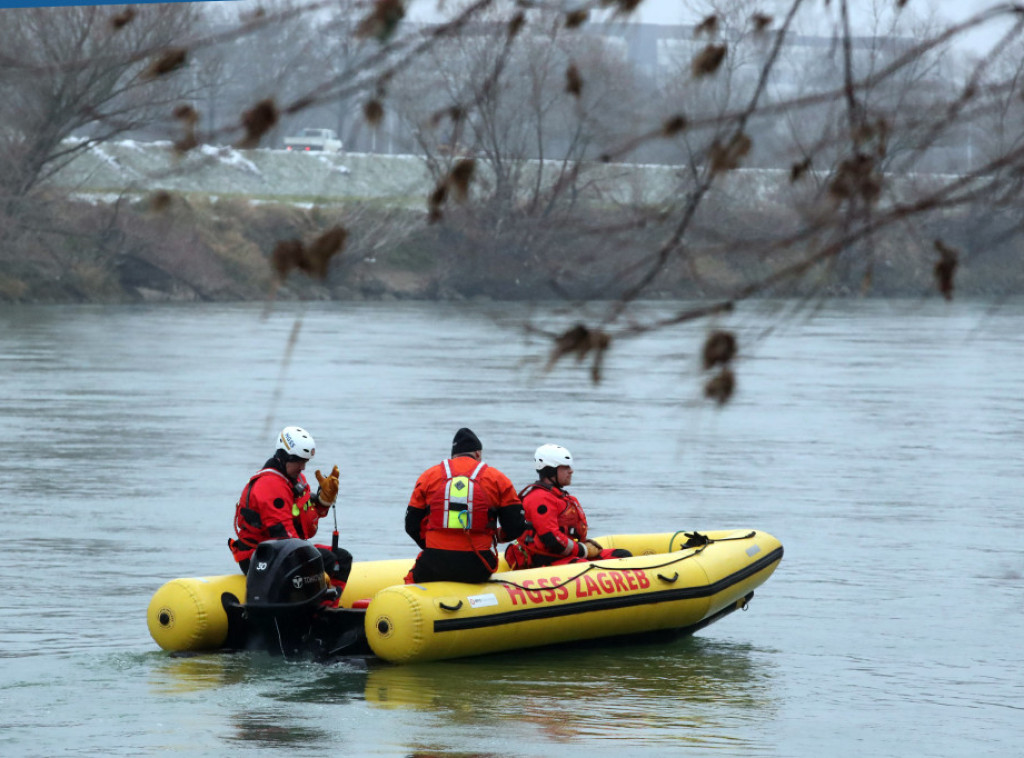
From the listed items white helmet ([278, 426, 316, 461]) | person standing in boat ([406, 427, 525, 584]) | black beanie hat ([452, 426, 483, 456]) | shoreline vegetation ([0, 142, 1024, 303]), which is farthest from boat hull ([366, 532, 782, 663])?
shoreline vegetation ([0, 142, 1024, 303])

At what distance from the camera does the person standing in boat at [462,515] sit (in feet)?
27.2

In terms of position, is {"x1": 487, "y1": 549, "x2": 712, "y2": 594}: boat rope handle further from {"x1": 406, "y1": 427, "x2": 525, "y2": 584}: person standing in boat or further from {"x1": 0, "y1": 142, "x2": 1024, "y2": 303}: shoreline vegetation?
{"x1": 0, "y1": 142, "x2": 1024, "y2": 303}: shoreline vegetation

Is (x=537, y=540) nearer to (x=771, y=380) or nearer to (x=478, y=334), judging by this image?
(x=771, y=380)

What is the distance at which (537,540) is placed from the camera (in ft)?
29.7

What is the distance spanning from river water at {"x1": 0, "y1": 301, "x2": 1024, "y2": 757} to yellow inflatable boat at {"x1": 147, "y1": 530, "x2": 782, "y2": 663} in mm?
167

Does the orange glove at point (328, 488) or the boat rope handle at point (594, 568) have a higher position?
the orange glove at point (328, 488)

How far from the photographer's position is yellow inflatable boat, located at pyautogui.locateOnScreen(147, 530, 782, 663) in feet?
27.1

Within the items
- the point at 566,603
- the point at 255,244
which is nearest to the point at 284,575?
the point at 566,603

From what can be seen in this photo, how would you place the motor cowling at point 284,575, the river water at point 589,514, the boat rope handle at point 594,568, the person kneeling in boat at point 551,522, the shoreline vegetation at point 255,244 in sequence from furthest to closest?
the shoreline vegetation at point 255,244 < the person kneeling in boat at point 551,522 < the boat rope handle at point 594,568 < the motor cowling at point 284,575 < the river water at point 589,514

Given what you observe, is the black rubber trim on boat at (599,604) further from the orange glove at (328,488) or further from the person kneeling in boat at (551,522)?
the orange glove at (328,488)

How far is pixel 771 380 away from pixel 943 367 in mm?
3986

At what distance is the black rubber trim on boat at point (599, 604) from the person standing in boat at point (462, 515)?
0.23 meters

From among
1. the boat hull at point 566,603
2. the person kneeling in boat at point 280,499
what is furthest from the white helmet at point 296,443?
the boat hull at point 566,603

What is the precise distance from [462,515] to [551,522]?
85 cm
